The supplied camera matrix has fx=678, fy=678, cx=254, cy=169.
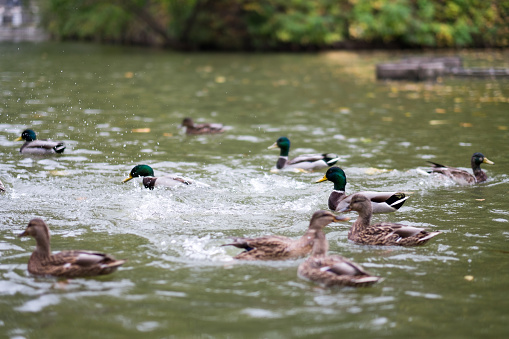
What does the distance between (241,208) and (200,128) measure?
4.35 metres

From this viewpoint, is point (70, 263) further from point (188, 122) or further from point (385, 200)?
point (188, 122)

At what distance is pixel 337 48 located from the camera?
31828 mm

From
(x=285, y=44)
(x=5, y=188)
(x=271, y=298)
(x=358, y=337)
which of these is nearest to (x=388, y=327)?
(x=358, y=337)

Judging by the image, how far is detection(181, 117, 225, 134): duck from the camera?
37.1 ft

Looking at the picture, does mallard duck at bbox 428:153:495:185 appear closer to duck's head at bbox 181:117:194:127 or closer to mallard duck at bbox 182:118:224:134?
mallard duck at bbox 182:118:224:134

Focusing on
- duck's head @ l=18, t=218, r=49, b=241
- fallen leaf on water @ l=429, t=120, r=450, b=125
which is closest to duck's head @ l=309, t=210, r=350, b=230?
duck's head @ l=18, t=218, r=49, b=241

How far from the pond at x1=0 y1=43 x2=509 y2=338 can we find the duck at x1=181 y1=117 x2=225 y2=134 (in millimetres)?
191

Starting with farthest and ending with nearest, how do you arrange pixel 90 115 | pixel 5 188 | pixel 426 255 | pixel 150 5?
pixel 150 5, pixel 90 115, pixel 5 188, pixel 426 255

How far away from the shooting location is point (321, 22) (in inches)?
1204

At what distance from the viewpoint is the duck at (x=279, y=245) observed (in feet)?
18.1

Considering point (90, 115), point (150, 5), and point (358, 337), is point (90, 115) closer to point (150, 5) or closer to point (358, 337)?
point (358, 337)

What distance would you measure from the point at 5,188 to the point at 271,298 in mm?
4343

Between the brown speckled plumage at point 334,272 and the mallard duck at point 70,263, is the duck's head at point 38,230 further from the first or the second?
the brown speckled plumage at point 334,272

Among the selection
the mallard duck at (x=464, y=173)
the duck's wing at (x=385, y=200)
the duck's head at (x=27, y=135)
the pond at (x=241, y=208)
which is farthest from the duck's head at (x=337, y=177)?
the duck's head at (x=27, y=135)
